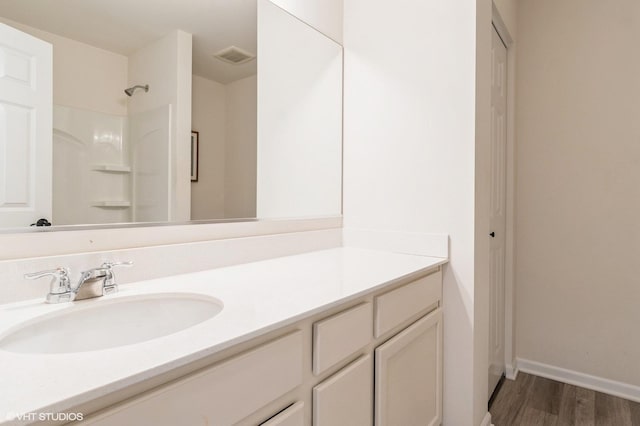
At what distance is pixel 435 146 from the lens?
1.50 metres

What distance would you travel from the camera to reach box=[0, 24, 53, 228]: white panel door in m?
0.83

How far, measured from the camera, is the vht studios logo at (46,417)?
0.39m

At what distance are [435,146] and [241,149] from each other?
828 mm

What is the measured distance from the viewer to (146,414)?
509 mm

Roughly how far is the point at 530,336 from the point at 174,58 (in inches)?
97.9

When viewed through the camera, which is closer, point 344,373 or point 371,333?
point 344,373

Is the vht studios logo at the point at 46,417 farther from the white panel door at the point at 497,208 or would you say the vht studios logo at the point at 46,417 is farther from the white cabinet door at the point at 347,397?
the white panel door at the point at 497,208

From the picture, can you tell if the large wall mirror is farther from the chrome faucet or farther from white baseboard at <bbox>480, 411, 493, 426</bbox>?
white baseboard at <bbox>480, 411, 493, 426</bbox>

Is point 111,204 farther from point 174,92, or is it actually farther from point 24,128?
point 174,92

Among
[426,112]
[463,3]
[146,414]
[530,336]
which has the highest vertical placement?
[463,3]

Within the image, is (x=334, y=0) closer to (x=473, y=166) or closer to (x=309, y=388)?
(x=473, y=166)

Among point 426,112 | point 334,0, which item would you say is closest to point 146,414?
point 426,112

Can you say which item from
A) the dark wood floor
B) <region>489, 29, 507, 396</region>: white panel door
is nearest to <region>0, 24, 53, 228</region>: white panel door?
<region>489, 29, 507, 396</region>: white panel door

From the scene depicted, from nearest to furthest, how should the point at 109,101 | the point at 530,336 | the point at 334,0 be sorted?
1. the point at 109,101
2. the point at 334,0
3. the point at 530,336
